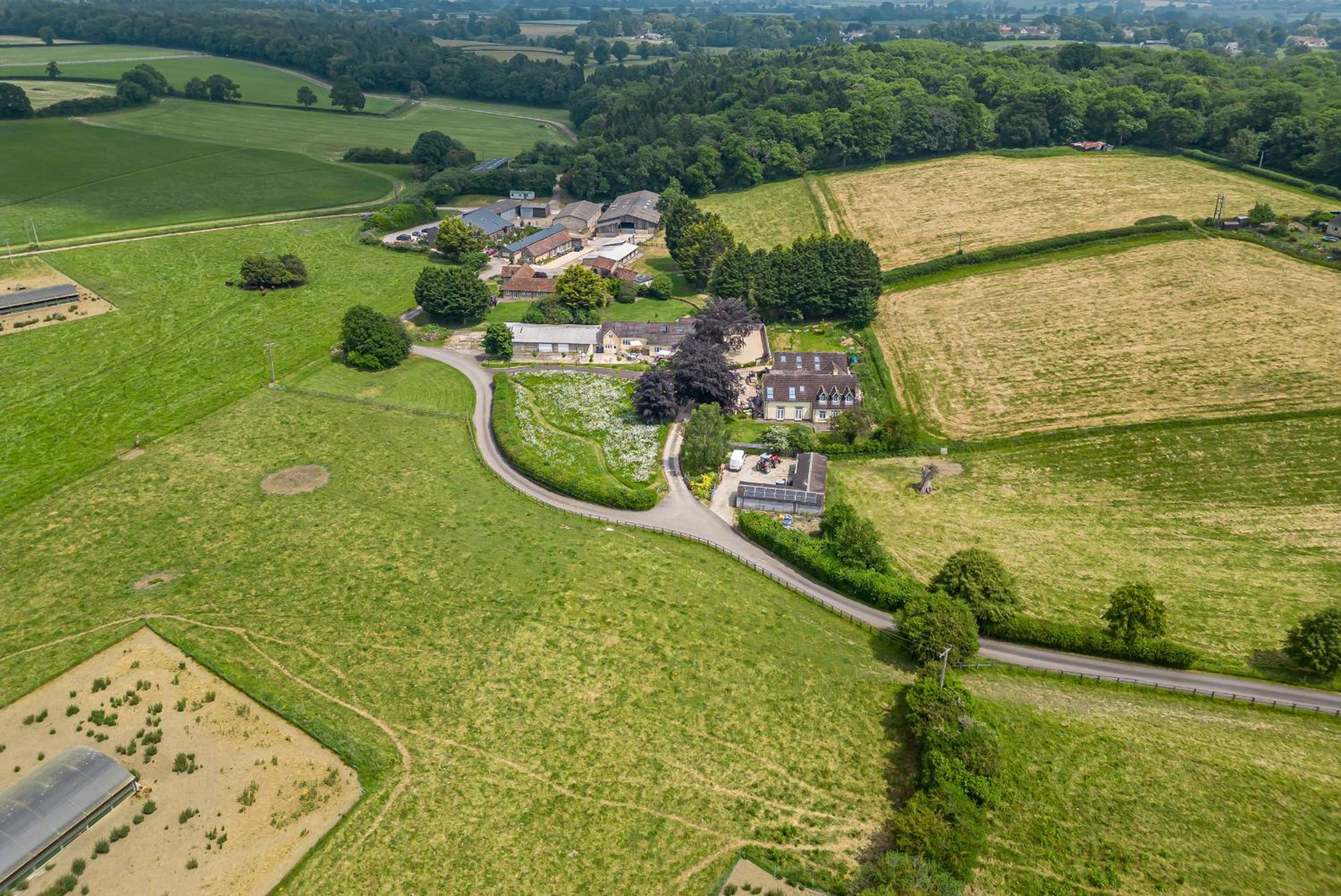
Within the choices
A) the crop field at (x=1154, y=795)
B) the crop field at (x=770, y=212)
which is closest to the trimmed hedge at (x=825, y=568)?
the crop field at (x=1154, y=795)

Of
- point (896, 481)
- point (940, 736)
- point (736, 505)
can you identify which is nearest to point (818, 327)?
point (896, 481)

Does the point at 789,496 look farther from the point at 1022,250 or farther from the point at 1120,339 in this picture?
the point at 1022,250

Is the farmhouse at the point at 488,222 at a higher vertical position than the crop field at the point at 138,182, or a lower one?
higher

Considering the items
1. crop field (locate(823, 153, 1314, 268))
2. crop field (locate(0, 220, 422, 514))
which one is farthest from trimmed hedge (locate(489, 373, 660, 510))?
crop field (locate(823, 153, 1314, 268))

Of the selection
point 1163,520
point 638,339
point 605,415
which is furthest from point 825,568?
point 638,339

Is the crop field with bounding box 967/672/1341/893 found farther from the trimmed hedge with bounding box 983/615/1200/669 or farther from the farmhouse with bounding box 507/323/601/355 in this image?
the farmhouse with bounding box 507/323/601/355

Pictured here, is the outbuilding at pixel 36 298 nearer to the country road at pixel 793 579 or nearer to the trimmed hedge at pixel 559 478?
the country road at pixel 793 579
